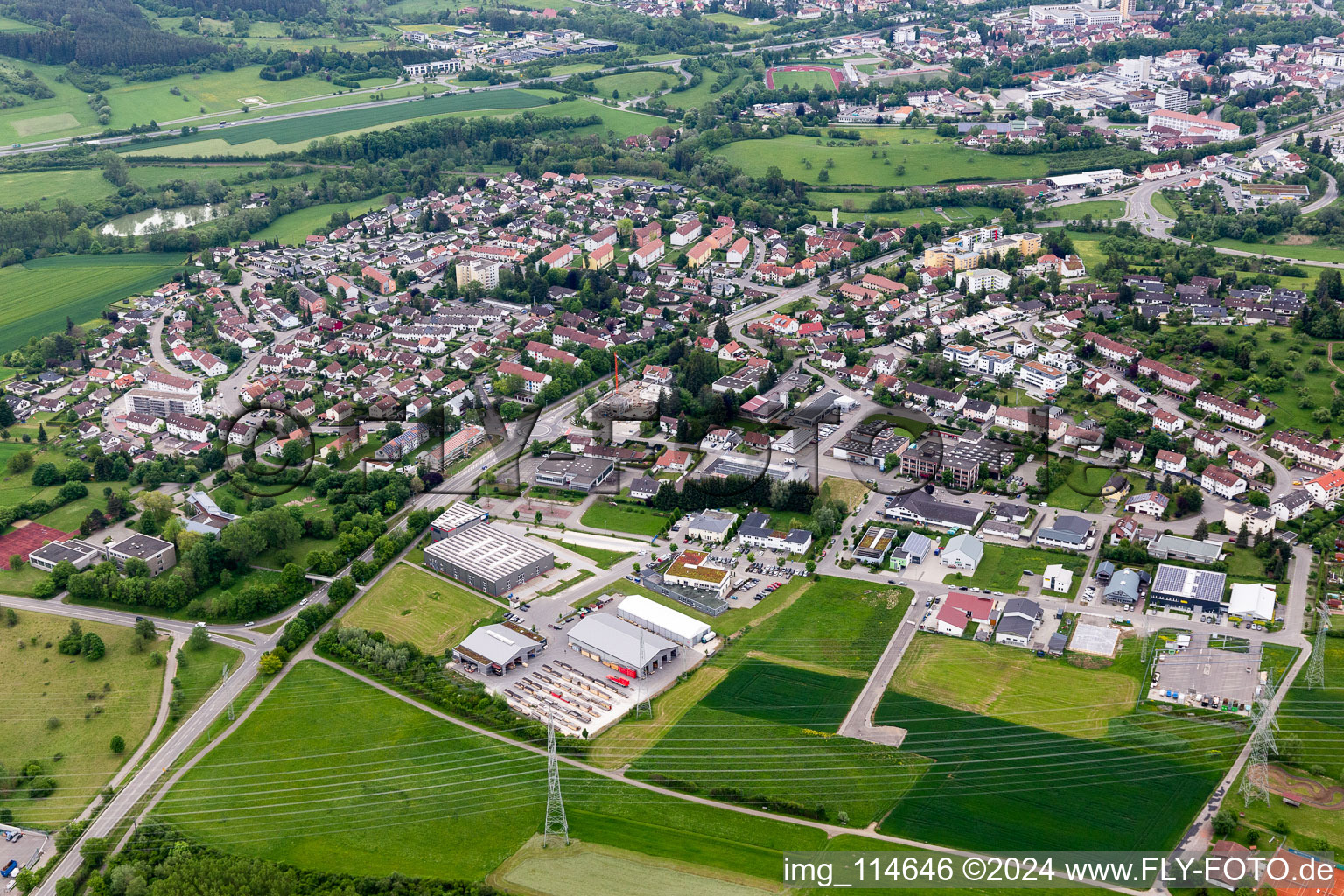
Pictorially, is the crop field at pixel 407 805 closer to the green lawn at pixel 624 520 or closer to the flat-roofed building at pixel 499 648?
the flat-roofed building at pixel 499 648

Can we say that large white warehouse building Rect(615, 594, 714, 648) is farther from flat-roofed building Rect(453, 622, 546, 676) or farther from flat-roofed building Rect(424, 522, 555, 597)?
flat-roofed building Rect(424, 522, 555, 597)

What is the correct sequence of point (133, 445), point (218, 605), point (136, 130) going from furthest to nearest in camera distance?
point (136, 130) < point (133, 445) < point (218, 605)

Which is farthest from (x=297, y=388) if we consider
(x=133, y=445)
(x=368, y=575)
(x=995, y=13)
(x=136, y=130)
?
(x=995, y=13)

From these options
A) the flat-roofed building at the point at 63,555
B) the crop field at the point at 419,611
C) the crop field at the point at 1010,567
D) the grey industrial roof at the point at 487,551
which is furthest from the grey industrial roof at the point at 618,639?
the flat-roofed building at the point at 63,555

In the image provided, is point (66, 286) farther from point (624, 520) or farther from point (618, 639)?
point (618, 639)

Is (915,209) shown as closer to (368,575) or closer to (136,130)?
(368,575)

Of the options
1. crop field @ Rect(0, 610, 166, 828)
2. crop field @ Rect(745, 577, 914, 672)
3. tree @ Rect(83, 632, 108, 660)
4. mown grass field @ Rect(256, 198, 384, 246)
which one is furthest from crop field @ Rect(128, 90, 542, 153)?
crop field @ Rect(745, 577, 914, 672)

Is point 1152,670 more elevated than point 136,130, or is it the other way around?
point 136,130
